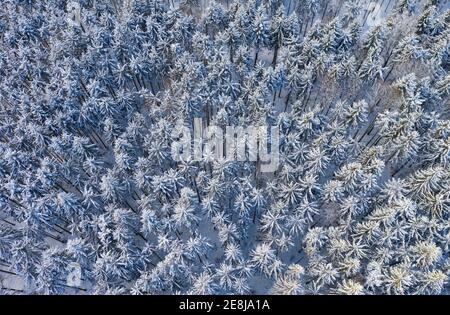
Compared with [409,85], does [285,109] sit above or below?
below

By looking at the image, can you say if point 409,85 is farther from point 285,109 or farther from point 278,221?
point 278,221

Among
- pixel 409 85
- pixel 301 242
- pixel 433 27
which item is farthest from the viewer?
pixel 433 27

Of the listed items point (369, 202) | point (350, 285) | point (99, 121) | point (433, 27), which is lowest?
point (350, 285)

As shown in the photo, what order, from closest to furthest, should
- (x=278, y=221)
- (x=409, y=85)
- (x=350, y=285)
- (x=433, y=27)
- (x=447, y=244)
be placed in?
(x=350, y=285) < (x=447, y=244) < (x=278, y=221) < (x=409, y=85) < (x=433, y=27)

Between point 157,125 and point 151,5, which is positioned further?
point 151,5

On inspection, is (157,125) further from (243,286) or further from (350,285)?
(350,285)
